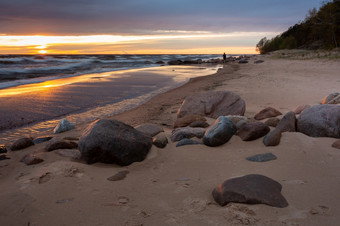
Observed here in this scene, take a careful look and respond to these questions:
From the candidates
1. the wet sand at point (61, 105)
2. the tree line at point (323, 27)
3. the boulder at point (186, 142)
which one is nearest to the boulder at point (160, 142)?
the boulder at point (186, 142)

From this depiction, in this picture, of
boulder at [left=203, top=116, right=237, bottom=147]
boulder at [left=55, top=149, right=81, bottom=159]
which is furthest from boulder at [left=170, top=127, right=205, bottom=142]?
boulder at [left=55, top=149, right=81, bottom=159]

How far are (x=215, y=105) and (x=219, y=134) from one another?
1.98 metres

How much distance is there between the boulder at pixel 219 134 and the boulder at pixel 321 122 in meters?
1.07

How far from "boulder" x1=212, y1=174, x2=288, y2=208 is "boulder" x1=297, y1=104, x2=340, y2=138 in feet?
5.71

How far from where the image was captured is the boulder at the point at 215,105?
5645mm

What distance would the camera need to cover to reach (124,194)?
8.57ft

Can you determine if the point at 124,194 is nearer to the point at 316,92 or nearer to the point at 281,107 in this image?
the point at 281,107

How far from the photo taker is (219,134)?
3.88 meters

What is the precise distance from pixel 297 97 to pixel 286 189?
544 centimetres

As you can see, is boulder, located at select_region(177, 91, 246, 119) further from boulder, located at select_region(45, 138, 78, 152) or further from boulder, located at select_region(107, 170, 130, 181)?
boulder, located at select_region(107, 170, 130, 181)

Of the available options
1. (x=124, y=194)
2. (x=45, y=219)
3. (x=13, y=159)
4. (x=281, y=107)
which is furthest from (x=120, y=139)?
(x=281, y=107)

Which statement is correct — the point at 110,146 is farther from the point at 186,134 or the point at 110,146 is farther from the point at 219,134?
the point at 219,134

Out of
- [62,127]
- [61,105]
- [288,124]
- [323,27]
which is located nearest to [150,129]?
[62,127]

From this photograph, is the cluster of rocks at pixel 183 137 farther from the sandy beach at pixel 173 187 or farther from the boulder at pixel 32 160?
the sandy beach at pixel 173 187
